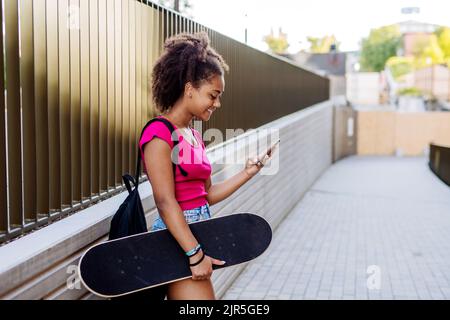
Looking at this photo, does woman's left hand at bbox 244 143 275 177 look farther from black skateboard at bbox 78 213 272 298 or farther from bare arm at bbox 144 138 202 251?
bare arm at bbox 144 138 202 251

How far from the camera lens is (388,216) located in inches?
430

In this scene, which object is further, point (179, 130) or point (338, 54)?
point (338, 54)

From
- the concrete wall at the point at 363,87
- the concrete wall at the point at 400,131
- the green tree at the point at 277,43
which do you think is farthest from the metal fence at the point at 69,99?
the green tree at the point at 277,43

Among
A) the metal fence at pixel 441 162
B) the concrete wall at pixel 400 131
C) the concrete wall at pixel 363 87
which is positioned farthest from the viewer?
the concrete wall at pixel 363 87

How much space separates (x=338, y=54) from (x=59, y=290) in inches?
1216

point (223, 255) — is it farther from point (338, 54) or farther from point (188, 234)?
point (338, 54)

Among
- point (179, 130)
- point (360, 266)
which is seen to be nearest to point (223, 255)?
point (179, 130)

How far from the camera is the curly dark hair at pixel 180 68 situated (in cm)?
285

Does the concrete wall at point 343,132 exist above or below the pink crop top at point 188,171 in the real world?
below

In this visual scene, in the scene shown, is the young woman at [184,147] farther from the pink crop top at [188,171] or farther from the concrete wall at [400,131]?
the concrete wall at [400,131]

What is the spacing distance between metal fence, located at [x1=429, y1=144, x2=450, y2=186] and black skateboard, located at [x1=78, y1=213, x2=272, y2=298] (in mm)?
14420

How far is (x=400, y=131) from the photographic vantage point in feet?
91.2

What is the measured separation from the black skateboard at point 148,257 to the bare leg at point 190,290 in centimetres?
4

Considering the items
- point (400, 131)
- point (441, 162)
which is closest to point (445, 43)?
point (400, 131)
